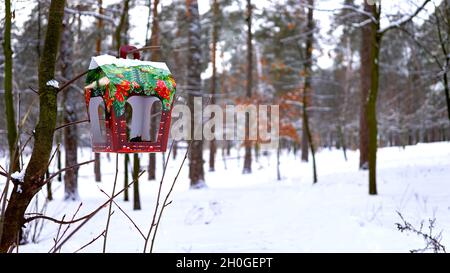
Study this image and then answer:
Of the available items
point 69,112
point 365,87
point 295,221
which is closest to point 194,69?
point 69,112

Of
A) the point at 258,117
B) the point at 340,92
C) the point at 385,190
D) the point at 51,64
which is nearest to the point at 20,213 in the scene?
the point at 51,64

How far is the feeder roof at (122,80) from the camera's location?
1.77m

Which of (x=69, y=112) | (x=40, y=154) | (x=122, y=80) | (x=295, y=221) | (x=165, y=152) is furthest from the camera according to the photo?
(x=69, y=112)

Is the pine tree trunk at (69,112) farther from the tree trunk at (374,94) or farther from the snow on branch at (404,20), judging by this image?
the snow on branch at (404,20)

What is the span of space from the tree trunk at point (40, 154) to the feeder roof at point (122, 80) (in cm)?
31

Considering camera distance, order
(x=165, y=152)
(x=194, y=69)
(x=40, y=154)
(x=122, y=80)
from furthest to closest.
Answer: (x=194, y=69) < (x=165, y=152) < (x=122, y=80) < (x=40, y=154)

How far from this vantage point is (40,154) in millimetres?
1352

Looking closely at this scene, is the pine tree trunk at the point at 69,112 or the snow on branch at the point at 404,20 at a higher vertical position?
the snow on branch at the point at 404,20

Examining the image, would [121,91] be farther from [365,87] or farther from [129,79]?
[365,87]

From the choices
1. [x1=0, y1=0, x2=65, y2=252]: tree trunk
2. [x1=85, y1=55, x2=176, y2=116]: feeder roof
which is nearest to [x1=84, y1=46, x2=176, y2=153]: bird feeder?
[x1=85, y1=55, x2=176, y2=116]: feeder roof

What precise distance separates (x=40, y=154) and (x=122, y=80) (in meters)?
0.57

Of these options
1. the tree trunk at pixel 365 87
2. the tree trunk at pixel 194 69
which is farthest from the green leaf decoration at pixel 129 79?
the tree trunk at pixel 365 87
